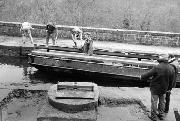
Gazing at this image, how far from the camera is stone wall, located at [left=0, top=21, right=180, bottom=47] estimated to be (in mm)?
18527

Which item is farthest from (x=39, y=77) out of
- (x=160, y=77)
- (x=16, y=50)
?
(x=160, y=77)

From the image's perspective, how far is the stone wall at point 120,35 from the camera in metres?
18.5

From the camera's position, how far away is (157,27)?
2348 centimetres

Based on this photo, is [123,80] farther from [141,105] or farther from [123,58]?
[141,105]

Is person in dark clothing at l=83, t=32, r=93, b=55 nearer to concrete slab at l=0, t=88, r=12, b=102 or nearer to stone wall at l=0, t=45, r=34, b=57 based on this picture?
stone wall at l=0, t=45, r=34, b=57

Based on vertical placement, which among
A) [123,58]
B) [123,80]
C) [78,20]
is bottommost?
[123,80]

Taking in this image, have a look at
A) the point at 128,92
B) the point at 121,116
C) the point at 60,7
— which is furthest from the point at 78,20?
the point at 121,116

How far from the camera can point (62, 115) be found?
286 inches

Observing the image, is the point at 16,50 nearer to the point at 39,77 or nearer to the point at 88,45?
the point at 39,77

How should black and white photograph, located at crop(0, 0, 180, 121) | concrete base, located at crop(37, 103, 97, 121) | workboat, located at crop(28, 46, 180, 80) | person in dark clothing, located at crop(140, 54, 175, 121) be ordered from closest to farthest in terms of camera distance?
concrete base, located at crop(37, 103, 97, 121)
person in dark clothing, located at crop(140, 54, 175, 121)
black and white photograph, located at crop(0, 0, 180, 121)
workboat, located at crop(28, 46, 180, 80)

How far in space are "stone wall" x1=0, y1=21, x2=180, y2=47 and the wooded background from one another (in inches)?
134

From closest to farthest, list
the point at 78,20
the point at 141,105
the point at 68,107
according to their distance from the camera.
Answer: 1. the point at 68,107
2. the point at 141,105
3. the point at 78,20

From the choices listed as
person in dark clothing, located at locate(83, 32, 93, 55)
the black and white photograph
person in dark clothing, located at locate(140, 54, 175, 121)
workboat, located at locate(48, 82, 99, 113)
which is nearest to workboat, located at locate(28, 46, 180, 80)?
the black and white photograph

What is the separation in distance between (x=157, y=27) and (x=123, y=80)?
10.9 m
